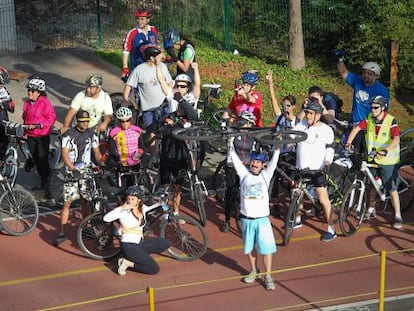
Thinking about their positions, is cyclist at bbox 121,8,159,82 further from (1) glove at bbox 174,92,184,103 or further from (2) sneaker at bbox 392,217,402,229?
(2) sneaker at bbox 392,217,402,229

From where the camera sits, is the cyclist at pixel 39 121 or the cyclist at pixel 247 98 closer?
the cyclist at pixel 247 98

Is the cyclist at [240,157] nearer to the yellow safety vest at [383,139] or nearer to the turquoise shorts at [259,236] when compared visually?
the turquoise shorts at [259,236]

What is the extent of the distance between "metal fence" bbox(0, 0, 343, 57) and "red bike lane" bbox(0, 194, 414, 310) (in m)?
10.3

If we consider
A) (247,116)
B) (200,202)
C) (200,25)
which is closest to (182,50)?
(247,116)

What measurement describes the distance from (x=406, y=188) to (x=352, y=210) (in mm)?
1076

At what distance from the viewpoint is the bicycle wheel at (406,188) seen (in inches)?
474

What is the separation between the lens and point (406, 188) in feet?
39.4

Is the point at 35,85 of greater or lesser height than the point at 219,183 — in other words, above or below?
above

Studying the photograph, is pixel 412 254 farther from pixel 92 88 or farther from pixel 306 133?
pixel 92 88

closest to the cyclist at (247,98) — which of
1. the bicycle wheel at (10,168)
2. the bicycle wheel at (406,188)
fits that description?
the bicycle wheel at (406,188)

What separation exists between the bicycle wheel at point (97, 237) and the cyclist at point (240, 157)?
162 centimetres

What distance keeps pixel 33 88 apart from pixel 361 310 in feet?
18.9

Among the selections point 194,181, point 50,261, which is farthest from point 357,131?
point 50,261

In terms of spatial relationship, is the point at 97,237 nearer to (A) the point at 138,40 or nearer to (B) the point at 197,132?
(B) the point at 197,132
